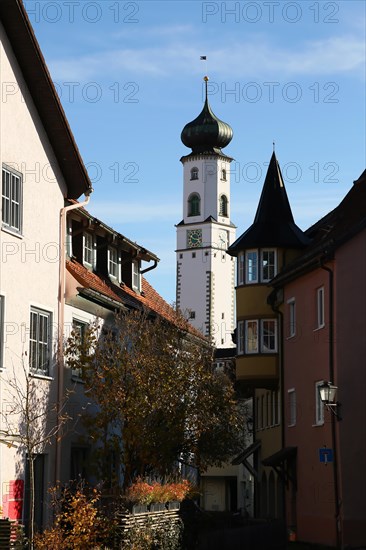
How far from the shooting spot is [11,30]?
80.7ft

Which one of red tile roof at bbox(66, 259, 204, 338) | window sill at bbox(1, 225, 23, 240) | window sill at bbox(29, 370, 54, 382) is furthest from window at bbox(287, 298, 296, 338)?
window sill at bbox(1, 225, 23, 240)

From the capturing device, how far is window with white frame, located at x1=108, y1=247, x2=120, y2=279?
3294 cm

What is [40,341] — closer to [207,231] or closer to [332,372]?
[332,372]

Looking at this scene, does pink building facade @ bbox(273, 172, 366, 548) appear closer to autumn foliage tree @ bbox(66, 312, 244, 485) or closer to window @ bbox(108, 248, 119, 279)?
autumn foliage tree @ bbox(66, 312, 244, 485)

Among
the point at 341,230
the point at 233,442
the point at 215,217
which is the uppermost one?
the point at 215,217

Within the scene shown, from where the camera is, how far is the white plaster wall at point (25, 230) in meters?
23.9

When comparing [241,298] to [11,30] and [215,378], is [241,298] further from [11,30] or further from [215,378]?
[11,30]

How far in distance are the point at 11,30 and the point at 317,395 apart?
16.8m

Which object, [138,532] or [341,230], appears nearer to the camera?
[138,532]

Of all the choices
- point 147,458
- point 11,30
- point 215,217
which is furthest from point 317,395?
point 215,217

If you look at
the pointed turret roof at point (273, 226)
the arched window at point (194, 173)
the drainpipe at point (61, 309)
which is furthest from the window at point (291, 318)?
the arched window at point (194, 173)

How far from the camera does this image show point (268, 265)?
142 ft

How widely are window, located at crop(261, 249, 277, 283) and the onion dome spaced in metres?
98.3

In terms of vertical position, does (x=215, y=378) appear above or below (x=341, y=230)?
below
